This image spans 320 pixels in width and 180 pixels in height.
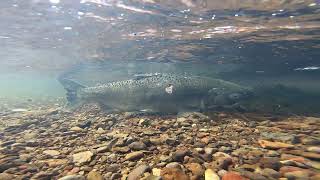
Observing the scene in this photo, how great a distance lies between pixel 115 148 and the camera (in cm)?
577

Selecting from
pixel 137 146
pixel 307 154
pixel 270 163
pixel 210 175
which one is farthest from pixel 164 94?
pixel 210 175

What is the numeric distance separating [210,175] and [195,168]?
33cm

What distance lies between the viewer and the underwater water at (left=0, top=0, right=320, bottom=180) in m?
4.96

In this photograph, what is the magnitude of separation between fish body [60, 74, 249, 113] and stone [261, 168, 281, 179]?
5.73 meters

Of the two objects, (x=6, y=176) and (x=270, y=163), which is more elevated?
(x=270, y=163)

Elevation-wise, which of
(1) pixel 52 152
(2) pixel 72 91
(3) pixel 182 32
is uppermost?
(3) pixel 182 32

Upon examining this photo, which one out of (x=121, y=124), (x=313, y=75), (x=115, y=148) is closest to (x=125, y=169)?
(x=115, y=148)

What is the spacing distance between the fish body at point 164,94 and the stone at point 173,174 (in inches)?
228

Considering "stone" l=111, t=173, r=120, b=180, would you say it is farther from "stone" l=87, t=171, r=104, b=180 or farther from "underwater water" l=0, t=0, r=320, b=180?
"stone" l=87, t=171, r=104, b=180

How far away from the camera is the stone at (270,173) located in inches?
166

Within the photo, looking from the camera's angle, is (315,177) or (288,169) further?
(288,169)

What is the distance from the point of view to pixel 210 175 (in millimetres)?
4332

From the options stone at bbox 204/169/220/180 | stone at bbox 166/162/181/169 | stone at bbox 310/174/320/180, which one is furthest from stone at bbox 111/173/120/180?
stone at bbox 310/174/320/180

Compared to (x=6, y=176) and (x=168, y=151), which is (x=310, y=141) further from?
(x=6, y=176)
